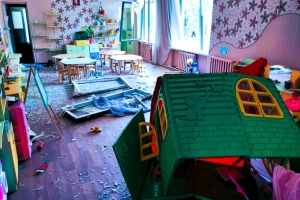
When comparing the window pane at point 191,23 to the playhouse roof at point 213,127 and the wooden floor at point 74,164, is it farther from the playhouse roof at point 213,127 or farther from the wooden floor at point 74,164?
the playhouse roof at point 213,127

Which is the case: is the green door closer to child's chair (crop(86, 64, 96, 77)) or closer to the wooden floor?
the wooden floor

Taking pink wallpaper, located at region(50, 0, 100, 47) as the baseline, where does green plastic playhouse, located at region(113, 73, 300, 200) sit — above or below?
below

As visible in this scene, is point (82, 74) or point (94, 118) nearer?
point (94, 118)

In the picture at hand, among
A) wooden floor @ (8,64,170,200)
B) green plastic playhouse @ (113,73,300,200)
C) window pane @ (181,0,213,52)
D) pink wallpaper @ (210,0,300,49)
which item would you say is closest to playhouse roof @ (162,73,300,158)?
green plastic playhouse @ (113,73,300,200)

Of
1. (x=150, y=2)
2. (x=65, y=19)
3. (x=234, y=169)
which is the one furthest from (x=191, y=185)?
(x=65, y=19)

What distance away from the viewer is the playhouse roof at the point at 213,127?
1243 mm

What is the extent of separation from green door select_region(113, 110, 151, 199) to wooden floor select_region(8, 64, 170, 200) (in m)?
0.34

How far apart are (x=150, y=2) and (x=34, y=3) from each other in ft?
11.6

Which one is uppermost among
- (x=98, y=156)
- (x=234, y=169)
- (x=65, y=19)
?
(x=65, y=19)

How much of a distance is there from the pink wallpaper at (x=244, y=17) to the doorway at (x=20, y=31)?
5908 millimetres

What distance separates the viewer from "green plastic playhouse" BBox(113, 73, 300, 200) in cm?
125

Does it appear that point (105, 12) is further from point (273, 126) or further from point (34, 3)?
point (273, 126)

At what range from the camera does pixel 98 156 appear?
2.62 metres

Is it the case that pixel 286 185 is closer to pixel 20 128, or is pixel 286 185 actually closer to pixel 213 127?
pixel 213 127
